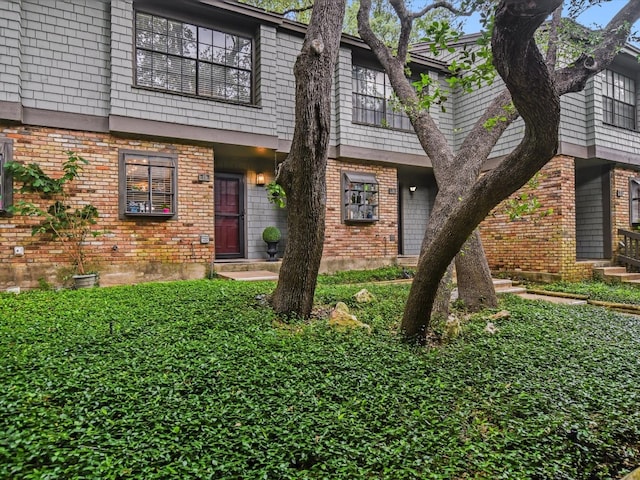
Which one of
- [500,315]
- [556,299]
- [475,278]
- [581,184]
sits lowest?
[556,299]

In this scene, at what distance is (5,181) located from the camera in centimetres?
597

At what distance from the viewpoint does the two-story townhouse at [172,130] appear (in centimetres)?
621

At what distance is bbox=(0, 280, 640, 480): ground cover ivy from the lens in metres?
1.79

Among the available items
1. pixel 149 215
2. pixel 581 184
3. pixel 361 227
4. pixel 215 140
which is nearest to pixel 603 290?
pixel 581 184

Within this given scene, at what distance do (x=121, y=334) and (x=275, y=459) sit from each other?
2119 mm

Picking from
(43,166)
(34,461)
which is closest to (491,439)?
(34,461)

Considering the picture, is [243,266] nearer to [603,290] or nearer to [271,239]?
[271,239]

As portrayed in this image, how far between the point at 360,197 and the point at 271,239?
237cm

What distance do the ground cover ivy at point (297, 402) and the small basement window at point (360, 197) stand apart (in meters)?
5.37

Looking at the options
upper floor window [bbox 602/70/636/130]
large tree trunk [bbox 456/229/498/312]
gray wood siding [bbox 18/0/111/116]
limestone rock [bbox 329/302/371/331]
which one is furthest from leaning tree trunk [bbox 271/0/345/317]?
upper floor window [bbox 602/70/636/130]

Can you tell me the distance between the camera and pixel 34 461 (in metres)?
1.66

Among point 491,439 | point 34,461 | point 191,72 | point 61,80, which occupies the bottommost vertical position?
point 491,439

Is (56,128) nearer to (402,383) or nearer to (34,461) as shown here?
(34,461)

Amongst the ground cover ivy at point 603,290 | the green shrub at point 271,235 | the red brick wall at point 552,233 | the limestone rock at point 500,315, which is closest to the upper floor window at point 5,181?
the green shrub at point 271,235
